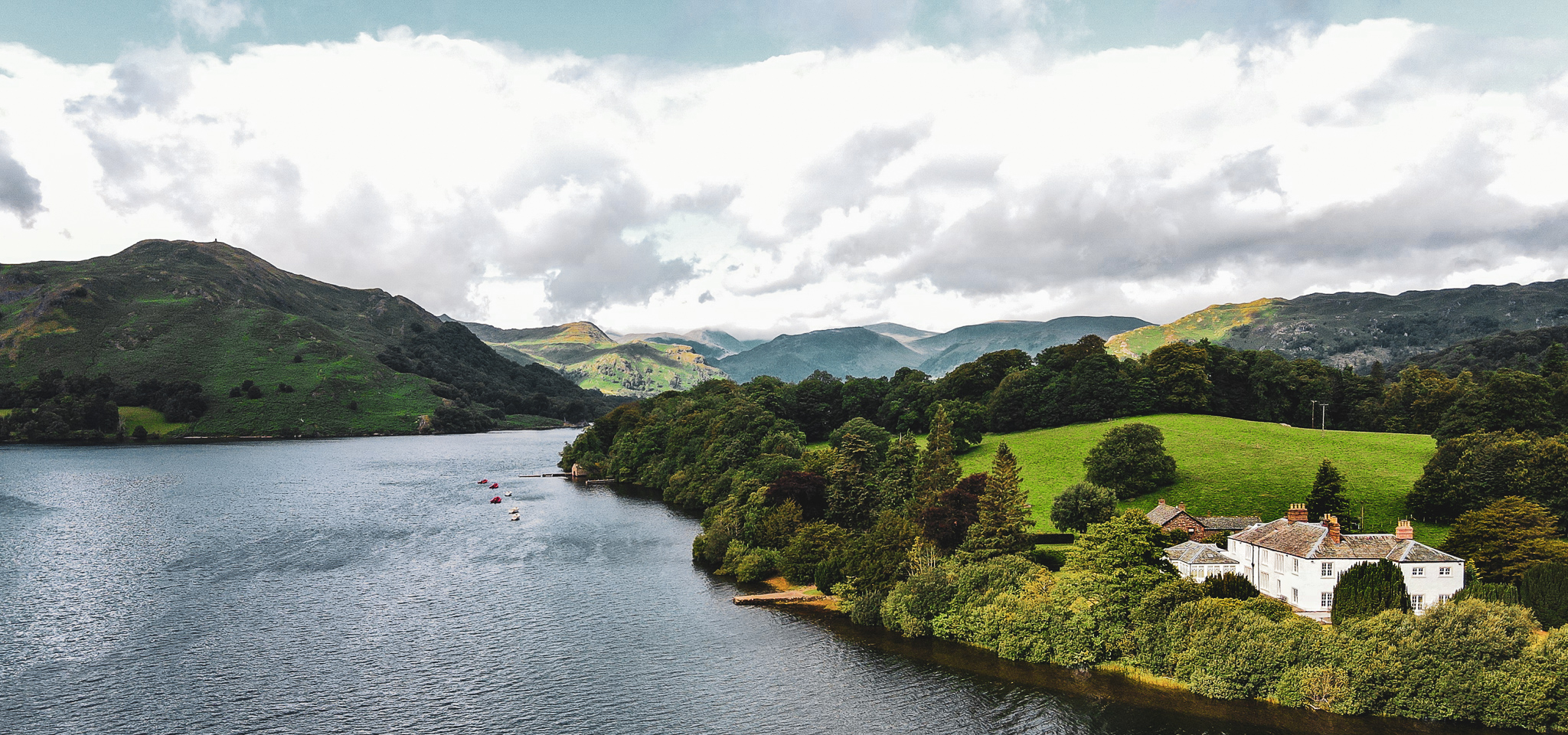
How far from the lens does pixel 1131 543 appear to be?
49375mm

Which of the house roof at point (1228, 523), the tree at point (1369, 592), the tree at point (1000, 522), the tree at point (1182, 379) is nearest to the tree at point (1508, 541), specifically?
the tree at point (1369, 592)

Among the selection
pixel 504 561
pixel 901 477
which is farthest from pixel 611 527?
pixel 901 477

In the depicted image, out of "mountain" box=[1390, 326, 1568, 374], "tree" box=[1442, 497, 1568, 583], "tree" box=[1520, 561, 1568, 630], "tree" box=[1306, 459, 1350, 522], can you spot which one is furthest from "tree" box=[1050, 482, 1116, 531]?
"mountain" box=[1390, 326, 1568, 374]

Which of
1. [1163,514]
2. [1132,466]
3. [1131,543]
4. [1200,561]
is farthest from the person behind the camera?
[1132,466]

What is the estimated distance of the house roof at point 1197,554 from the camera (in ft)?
177

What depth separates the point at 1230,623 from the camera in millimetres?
44344

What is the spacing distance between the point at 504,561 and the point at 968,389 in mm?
81904

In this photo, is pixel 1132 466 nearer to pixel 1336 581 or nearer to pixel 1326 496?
pixel 1326 496

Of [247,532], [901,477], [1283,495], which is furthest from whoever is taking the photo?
[247,532]

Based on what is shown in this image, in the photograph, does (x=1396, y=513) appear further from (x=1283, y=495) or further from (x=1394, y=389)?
(x=1394, y=389)

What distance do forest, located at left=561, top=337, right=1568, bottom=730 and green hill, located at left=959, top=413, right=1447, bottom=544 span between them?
14.5 ft

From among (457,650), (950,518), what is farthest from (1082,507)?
(457,650)

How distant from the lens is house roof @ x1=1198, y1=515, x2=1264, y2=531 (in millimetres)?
63094

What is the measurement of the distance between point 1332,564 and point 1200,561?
759 cm
